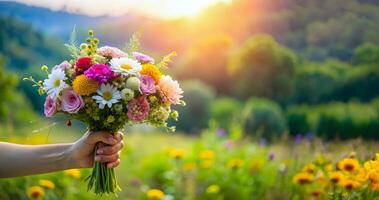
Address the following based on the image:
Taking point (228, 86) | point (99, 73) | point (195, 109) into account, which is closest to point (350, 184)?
point (99, 73)

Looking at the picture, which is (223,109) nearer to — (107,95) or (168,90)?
(168,90)

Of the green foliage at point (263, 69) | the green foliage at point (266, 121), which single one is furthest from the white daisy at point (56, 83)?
the green foliage at point (266, 121)

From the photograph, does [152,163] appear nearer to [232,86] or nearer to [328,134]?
[328,134]

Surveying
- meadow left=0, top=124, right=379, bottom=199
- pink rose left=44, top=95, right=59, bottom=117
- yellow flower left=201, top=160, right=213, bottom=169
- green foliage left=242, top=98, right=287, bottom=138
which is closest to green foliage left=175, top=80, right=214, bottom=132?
green foliage left=242, top=98, right=287, bottom=138

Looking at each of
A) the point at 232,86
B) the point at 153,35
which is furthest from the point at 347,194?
the point at 232,86

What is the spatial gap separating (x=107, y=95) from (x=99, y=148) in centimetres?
20

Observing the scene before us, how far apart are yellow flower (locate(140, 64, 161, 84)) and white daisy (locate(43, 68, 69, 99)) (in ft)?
0.83

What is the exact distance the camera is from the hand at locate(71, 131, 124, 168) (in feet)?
5.80

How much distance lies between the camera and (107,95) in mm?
1697

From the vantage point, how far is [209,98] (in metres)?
10.6

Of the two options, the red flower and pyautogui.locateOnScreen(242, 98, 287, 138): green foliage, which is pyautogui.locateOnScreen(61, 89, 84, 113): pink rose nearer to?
the red flower

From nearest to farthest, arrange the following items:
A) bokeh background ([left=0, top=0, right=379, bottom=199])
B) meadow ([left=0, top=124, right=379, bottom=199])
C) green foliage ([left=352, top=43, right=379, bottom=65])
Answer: meadow ([left=0, top=124, right=379, bottom=199]) → bokeh background ([left=0, top=0, right=379, bottom=199]) → green foliage ([left=352, top=43, right=379, bottom=65])

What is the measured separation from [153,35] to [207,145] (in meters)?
5.14

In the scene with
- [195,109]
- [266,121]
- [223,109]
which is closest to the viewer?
[266,121]
